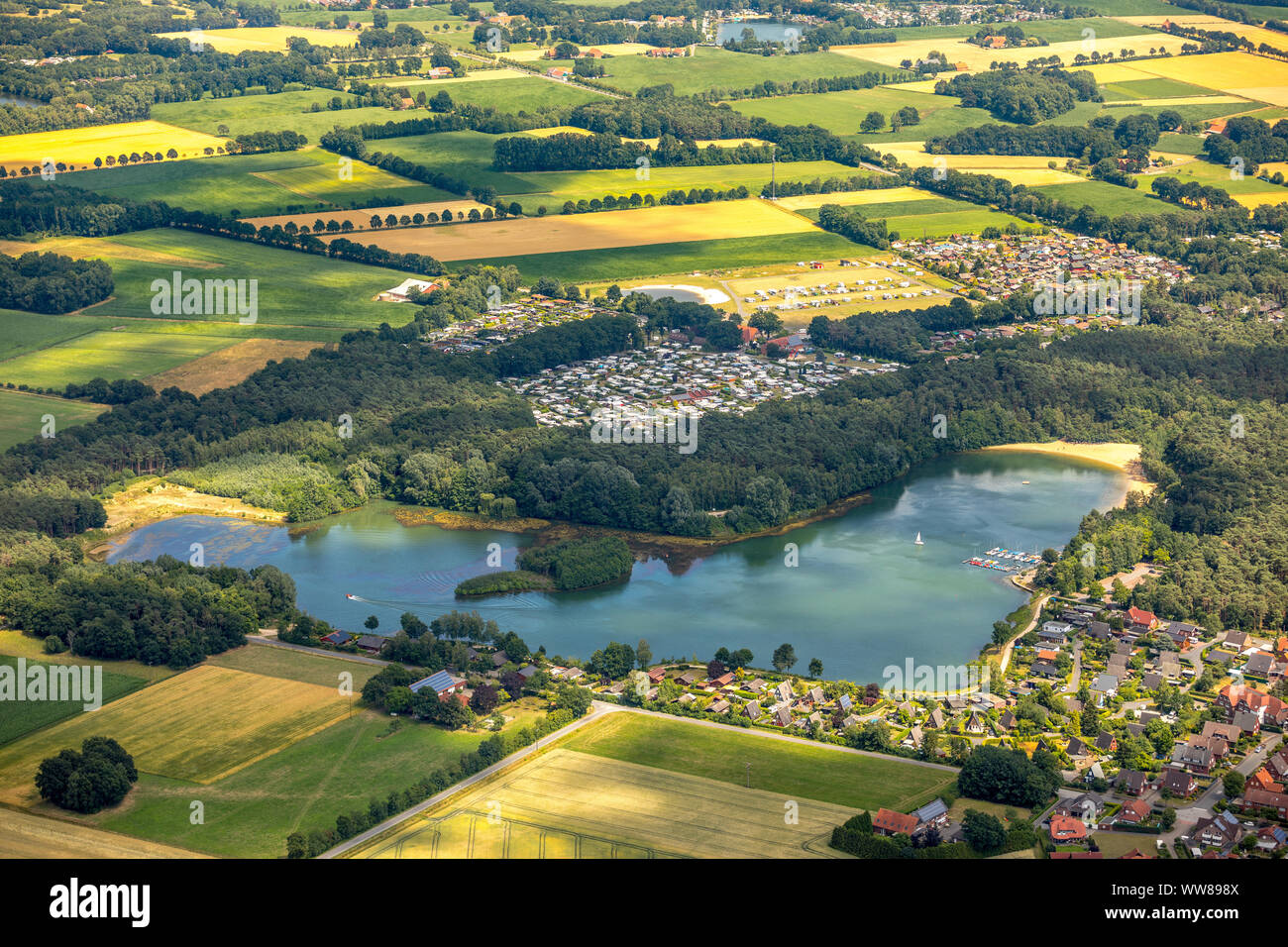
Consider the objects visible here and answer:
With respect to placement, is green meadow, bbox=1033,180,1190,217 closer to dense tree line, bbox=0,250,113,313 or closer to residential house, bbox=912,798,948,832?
dense tree line, bbox=0,250,113,313

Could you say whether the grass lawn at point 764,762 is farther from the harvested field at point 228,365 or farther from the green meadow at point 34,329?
the green meadow at point 34,329

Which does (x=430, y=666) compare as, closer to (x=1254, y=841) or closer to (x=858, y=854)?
(x=858, y=854)

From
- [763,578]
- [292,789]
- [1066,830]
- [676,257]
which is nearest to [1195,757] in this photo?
[1066,830]

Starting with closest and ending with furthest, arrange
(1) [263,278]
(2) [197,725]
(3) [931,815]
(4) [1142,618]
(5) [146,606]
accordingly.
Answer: (3) [931,815]
(2) [197,725]
(5) [146,606]
(4) [1142,618]
(1) [263,278]

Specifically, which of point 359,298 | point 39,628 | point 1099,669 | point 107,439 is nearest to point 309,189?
point 359,298

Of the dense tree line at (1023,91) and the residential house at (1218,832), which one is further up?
the dense tree line at (1023,91)

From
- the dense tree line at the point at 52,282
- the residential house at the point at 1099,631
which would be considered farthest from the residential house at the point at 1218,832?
the dense tree line at the point at 52,282

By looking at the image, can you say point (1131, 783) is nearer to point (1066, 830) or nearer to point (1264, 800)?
point (1264, 800)
